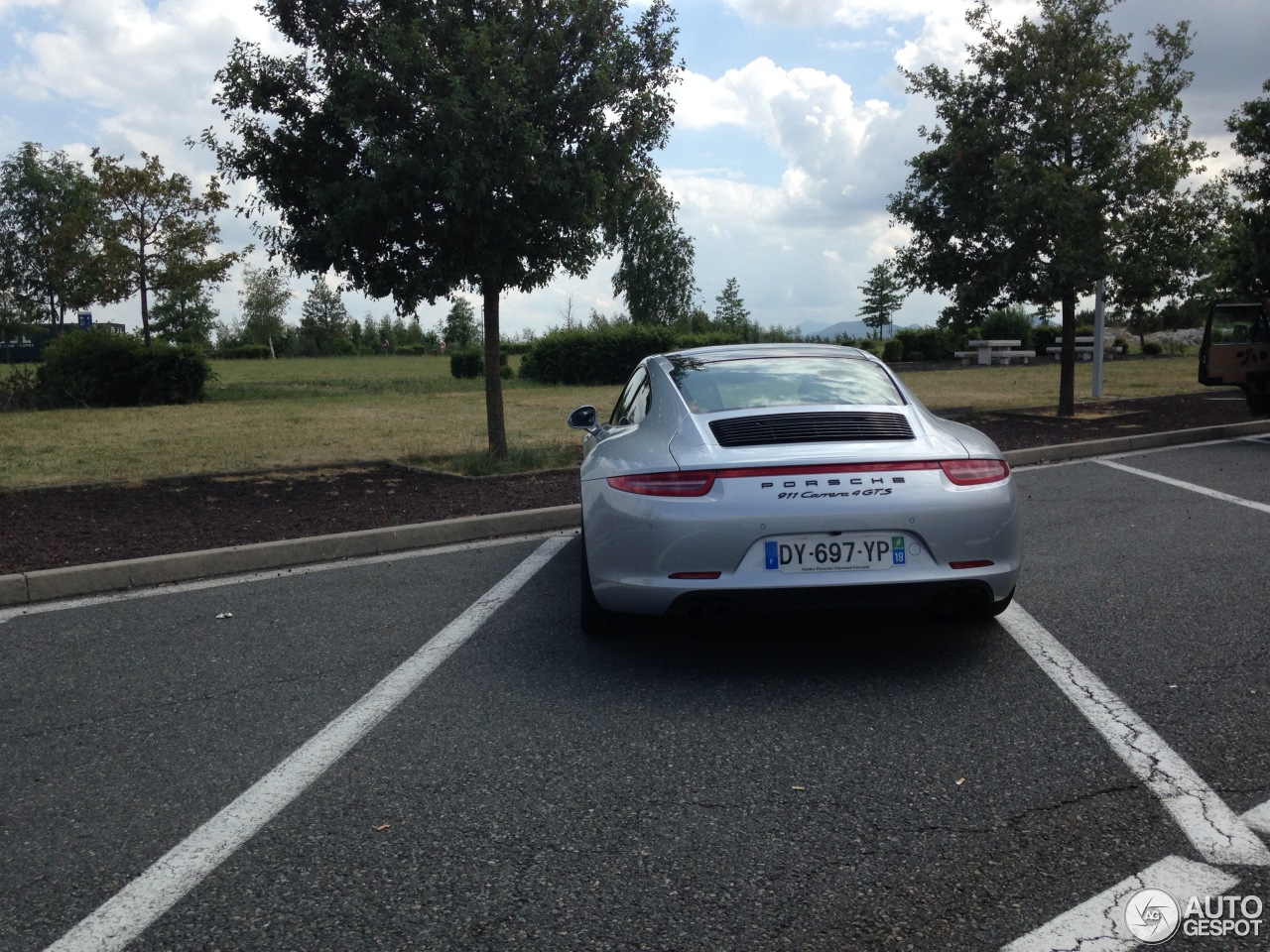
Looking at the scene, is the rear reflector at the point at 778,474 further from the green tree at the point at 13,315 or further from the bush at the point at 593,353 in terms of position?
the green tree at the point at 13,315

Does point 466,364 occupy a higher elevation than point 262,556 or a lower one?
higher

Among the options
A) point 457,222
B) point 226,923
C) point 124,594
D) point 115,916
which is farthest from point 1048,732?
point 457,222

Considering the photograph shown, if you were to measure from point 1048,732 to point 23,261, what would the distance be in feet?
139

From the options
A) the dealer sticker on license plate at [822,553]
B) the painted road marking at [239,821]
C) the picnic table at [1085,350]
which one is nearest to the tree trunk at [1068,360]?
the dealer sticker on license plate at [822,553]

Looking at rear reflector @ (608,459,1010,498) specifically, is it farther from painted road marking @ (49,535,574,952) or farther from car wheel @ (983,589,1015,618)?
painted road marking @ (49,535,574,952)

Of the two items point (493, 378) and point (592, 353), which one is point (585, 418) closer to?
point (493, 378)

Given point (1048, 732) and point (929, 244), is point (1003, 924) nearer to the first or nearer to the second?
point (1048, 732)

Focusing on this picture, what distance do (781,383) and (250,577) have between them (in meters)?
3.61

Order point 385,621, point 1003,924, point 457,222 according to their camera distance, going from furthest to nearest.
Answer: point 457,222
point 385,621
point 1003,924

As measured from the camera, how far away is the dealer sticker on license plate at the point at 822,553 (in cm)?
429

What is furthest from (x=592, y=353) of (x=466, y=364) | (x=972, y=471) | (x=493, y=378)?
(x=972, y=471)

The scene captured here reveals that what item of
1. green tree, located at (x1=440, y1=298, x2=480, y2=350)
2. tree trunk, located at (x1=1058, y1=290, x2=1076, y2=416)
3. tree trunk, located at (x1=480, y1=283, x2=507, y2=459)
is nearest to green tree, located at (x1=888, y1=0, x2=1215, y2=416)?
tree trunk, located at (x1=1058, y1=290, x2=1076, y2=416)

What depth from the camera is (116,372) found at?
75.9ft

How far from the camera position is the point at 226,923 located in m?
2.66
